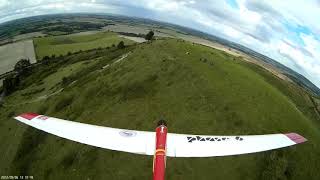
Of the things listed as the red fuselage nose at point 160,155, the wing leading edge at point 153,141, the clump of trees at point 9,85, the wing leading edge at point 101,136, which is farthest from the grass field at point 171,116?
the clump of trees at point 9,85

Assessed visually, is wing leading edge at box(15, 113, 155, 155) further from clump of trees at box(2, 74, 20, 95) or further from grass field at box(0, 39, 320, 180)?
clump of trees at box(2, 74, 20, 95)

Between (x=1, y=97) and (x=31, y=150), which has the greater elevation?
(x=1, y=97)

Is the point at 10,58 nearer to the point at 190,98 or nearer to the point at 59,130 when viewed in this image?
the point at 190,98

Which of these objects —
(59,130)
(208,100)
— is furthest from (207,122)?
(59,130)

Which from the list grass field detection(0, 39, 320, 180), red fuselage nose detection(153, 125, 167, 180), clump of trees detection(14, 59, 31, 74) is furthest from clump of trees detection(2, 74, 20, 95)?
Answer: red fuselage nose detection(153, 125, 167, 180)

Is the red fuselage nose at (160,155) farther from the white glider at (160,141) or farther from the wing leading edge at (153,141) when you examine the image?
the wing leading edge at (153,141)

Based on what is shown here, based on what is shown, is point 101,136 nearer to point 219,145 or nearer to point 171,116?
point 219,145
